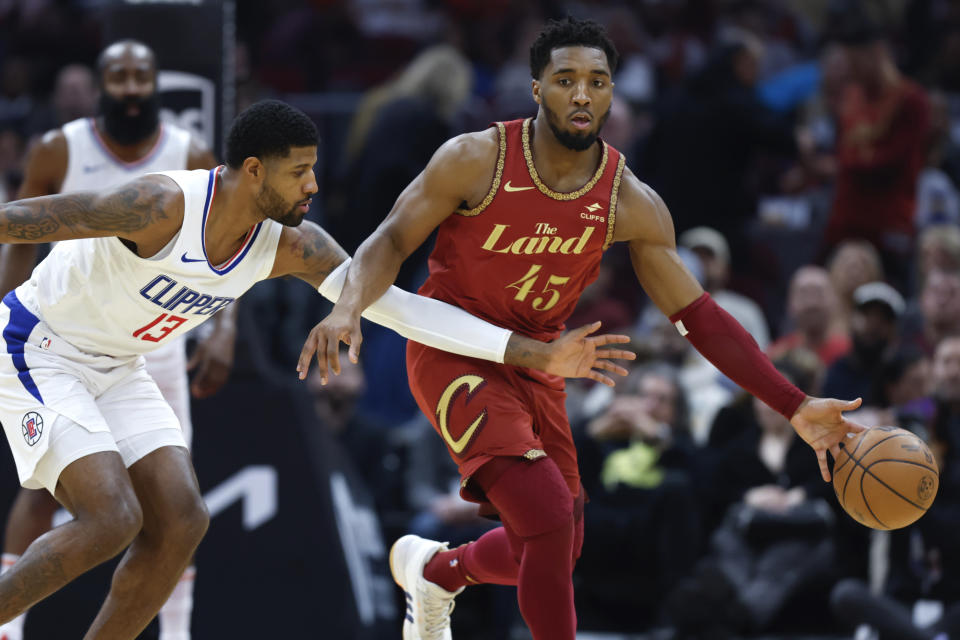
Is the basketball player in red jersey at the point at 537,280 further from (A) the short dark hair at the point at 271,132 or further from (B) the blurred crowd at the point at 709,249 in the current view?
(B) the blurred crowd at the point at 709,249

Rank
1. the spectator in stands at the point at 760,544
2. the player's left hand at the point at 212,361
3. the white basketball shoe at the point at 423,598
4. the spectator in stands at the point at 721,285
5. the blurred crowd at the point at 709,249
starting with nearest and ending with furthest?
1. the white basketball shoe at the point at 423,598
2. the player's left hand at the point at 212,361
3. the spectator in stands at the point at 760,544
4. the blurred crowd at the point at 709,249
5. the spectator in stands at the point at 721,285

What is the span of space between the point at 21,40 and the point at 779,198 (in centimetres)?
686

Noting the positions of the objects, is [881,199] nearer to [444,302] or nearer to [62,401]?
[444,302]

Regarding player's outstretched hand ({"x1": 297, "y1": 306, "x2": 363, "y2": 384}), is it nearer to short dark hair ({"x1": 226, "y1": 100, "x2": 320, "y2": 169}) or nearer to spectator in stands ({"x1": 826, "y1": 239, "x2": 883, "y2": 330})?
short dark hair ({"x1": 226, "y1": 100, "x2": 320, "y2": 169})

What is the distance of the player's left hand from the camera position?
595 cm

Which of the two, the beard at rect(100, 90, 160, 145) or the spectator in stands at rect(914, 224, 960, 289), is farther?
the spectator in stands at rect(914, 224, 960, 289)

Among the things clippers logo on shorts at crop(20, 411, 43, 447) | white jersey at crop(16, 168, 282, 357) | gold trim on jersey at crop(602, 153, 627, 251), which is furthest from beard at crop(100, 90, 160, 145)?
gold trim on jersey at crop(602, 153, 627, 251)

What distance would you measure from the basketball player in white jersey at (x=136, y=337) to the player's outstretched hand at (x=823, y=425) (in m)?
0.79

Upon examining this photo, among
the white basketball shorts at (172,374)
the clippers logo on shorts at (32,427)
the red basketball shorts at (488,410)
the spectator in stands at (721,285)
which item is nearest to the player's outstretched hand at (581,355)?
the red basketball shorts at (488,410)

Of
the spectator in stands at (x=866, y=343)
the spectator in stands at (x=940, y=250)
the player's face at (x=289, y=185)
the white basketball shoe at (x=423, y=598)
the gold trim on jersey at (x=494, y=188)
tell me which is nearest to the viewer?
the player's face at (x=289, y=185)

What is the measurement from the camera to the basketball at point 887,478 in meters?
4.85

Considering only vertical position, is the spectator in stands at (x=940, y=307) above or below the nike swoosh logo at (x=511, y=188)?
below

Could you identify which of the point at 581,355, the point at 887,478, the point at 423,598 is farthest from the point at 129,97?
the point at 887,478

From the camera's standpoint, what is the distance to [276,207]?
4.82 m
